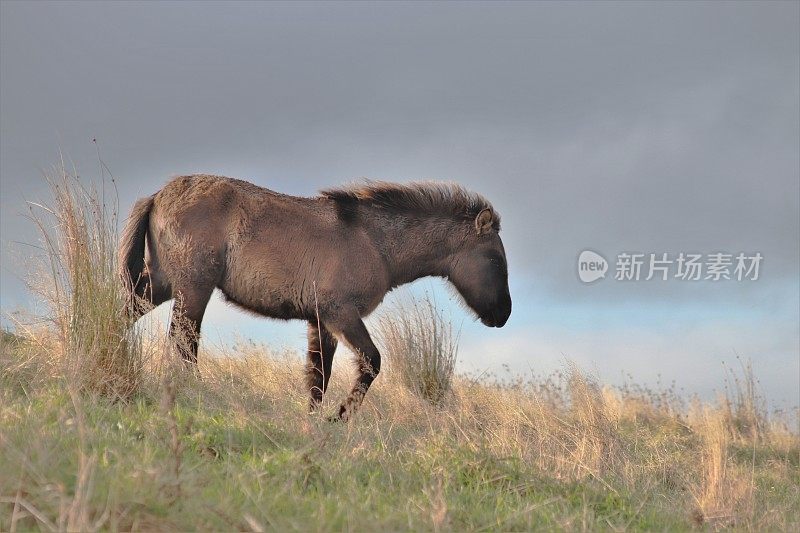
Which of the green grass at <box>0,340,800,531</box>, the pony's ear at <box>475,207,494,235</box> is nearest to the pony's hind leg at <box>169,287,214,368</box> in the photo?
the green grass at <box>0,340,800,531</box>

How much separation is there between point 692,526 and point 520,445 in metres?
1.85

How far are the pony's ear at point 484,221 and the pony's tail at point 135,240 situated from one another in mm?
3263

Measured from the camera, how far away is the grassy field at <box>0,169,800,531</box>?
324 cm

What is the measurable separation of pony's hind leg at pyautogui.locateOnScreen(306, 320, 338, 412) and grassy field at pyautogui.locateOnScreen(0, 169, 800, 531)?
20 cm

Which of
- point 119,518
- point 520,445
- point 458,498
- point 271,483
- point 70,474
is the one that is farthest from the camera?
point 520,445

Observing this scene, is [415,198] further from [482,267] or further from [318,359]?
[318,359]

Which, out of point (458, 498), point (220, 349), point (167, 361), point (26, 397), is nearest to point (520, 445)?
point (458, 498)

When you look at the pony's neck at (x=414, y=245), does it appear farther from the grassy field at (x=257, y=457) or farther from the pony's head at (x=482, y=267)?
the grassy field at (x=257, y=457)

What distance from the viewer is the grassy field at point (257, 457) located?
324 cm

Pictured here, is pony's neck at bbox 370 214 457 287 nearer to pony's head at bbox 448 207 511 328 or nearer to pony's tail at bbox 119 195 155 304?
pony's head at bbox 448 207 511 328

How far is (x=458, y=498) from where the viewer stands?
172 inches

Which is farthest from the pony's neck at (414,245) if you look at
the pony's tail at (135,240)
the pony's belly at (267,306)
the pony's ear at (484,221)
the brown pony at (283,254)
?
the pony's tail at (135,240)

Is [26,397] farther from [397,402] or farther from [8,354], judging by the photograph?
[397,402]

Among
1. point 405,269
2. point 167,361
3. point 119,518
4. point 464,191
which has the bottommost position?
point 119,518
